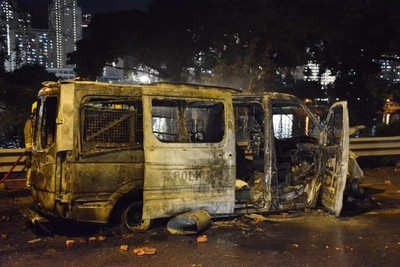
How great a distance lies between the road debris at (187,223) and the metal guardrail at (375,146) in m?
5.93

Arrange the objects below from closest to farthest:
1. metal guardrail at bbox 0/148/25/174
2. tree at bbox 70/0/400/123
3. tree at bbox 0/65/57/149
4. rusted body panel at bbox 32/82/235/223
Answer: rusted body panel at bbox 32/82/235/223
metal guardrail at bbox 0/148/25/174
tree at bbox 0/65/57/149
tree at bbox 70/0/400/123

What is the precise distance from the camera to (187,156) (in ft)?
20.5

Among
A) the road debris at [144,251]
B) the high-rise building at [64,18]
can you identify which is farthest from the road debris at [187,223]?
the high-rise building at [64,18]

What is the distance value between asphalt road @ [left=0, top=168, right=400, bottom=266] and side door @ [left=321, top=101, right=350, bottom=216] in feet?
1.13

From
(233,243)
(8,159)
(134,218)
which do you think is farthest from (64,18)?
(233,243)

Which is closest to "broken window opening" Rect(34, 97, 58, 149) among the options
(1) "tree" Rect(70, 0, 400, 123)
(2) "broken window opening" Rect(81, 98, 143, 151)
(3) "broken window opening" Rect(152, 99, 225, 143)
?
(2) "broken window opening" Rect(81, 98, 143, 151)

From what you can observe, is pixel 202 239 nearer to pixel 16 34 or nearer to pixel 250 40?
pixel 16 34

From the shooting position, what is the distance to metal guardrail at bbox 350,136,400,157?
1096cm

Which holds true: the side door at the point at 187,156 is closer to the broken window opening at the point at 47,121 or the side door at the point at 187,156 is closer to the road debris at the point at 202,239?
the road debris at the point at 202,239

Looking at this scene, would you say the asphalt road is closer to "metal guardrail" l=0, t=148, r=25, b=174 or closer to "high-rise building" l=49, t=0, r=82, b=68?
"metal guardrail" l=0, t=148, r=25, b=174

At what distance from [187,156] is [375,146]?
6594 millimetres

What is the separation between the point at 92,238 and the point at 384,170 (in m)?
8.24

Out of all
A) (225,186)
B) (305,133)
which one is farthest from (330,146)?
(225,186)

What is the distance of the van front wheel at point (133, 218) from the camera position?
6.18m
